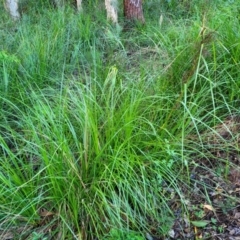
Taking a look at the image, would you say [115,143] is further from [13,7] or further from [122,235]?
[13,7]

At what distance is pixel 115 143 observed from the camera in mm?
2309

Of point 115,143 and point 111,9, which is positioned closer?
point 115,143

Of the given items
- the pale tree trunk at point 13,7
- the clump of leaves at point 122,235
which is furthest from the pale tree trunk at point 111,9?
the clump of leaves at point 122,235

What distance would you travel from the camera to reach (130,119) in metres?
2.37

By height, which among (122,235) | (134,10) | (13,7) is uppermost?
(13,7)

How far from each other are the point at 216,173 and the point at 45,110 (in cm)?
121

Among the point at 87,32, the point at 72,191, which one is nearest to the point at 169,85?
the point at 72,191

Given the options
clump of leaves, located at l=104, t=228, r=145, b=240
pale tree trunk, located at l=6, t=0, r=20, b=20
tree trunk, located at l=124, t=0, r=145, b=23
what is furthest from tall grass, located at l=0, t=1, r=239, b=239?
pale tree trunk, located at l=6, t=0, r=20, b=20

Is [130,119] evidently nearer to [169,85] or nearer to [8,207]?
[169,85]

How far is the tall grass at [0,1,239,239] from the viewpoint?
2104 millimetres

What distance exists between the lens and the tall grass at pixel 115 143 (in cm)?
210

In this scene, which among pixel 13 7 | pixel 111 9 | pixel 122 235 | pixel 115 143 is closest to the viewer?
pixel 122 235

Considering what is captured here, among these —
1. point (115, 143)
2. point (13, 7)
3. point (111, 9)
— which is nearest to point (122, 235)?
point (115, 143)

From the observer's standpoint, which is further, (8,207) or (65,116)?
(65,116)
